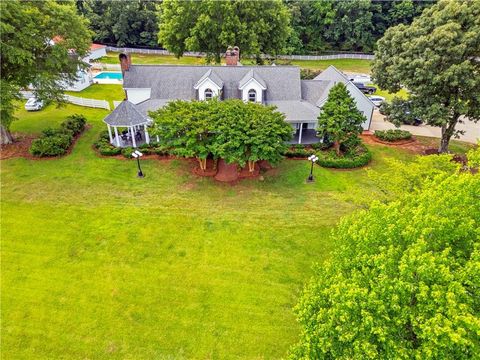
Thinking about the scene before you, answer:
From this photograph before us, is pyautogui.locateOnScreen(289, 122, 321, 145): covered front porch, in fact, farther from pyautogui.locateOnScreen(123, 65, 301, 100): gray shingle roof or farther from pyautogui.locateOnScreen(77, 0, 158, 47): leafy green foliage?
pyautogui.locateOnScreen(77, 0, 158, 47): leafy green foliage

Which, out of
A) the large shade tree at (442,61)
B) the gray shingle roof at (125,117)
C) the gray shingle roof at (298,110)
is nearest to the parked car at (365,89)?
the gray shingle roof at (298,110)

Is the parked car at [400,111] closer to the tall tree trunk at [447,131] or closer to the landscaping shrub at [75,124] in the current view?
the tall tree trunk at [447,131]

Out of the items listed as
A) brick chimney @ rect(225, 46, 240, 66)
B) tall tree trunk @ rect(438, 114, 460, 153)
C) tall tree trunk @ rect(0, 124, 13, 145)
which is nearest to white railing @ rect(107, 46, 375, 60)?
brick chimney @ rect(225, 46, 240, 66)

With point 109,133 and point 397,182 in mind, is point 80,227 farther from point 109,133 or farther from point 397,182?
point 397,182

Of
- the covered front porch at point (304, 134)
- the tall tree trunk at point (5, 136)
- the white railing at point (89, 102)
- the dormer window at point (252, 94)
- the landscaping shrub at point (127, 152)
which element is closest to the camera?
the landscaping shrub at point (127, 152)

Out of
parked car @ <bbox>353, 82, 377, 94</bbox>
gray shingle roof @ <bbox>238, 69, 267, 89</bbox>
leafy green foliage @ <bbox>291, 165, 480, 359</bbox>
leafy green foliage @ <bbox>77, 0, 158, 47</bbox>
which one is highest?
leafy green foliage @ <bbox>77, 0, 158, 47</bbox>

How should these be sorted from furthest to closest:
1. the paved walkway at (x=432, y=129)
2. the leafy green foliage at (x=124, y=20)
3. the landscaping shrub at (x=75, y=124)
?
the leafy green foliage at (x=124, y=20) → the paved walkway at (x=432, y=129) → the landscaping shrub at (x=75, y=124)

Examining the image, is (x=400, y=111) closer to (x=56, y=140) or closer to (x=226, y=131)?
(x=226, y=131)

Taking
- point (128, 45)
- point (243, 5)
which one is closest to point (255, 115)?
point (243, 5)
